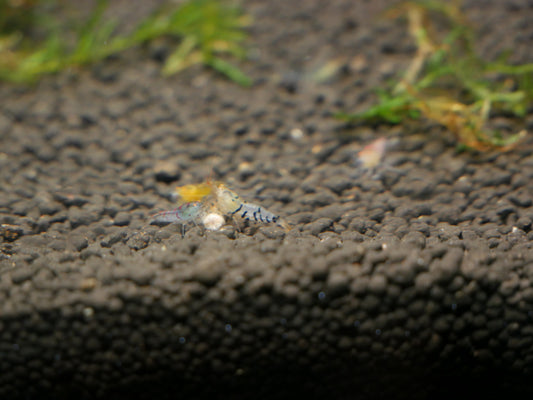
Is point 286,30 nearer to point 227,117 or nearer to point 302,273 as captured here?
point 227,117

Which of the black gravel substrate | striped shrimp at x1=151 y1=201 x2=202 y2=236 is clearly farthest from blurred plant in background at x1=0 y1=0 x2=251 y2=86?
striped shrimp at x1=151 y1=201 x2=202 y2=236

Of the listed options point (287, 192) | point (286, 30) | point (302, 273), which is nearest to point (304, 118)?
point (287, 192)

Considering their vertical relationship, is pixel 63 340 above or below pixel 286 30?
below

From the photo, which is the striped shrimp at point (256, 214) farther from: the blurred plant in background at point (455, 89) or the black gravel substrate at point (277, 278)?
the blurred plant in background at point (455, 89)

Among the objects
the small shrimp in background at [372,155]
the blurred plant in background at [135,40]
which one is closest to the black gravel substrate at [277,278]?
the small shrimp in background at [372,155]

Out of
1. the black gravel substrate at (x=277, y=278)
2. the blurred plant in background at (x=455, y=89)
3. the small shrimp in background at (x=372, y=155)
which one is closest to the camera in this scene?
the black gravel substrate at (x=277, y=278)

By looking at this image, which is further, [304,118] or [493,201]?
[304,118]
